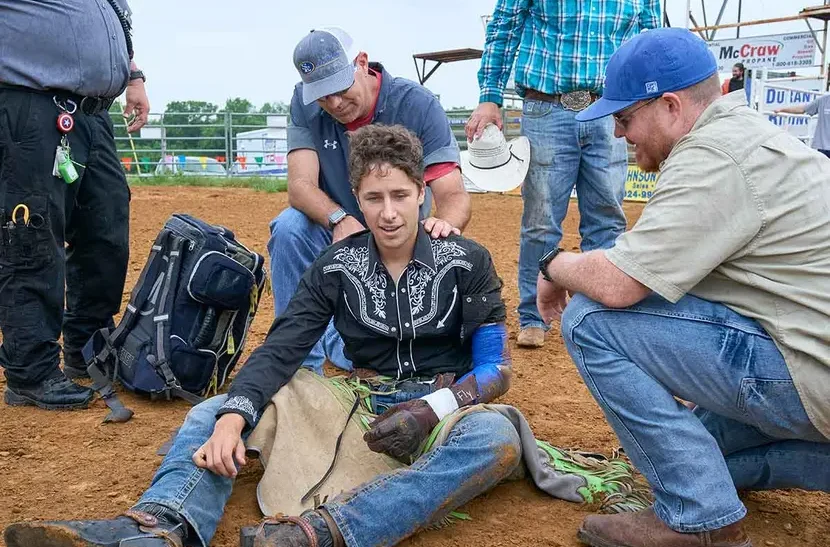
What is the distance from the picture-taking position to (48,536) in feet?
7.61

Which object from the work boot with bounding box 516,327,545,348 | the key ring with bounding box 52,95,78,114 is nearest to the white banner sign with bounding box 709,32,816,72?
the work boot with bounding box 516,327,545,348

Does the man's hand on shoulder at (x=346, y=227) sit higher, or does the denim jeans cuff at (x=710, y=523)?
the man's hand on shoulder at (x=346, y=227)

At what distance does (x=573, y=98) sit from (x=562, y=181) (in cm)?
45

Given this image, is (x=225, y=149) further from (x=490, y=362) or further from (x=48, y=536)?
(x=48, y=536)

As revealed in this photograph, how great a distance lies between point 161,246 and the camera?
394cm

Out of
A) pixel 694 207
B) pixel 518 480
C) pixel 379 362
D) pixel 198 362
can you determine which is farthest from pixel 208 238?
pixel 694 207

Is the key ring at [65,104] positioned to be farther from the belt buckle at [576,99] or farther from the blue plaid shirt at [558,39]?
the belt buckle at [576,99]

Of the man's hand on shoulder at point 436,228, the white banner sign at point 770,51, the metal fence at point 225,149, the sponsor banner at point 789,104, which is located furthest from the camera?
the white banner sign at point 770,51

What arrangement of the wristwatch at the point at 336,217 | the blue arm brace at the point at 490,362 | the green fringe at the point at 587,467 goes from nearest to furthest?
the green fringe at the point at 587,467 → the blue arm brace at the point at 490,362 → the wristwatch at the point at 336,217

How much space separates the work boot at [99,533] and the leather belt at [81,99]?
1.99 m

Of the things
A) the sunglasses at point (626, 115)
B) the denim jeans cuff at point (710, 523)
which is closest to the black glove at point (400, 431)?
the denim jeans cuff at point (710, 523)

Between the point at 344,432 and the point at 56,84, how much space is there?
1936 millimetres

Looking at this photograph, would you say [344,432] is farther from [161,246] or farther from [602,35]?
[602,35]

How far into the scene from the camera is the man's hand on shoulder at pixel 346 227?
3824mm
